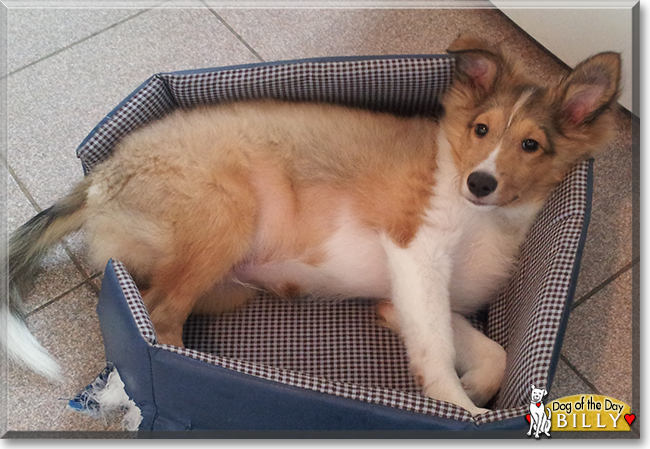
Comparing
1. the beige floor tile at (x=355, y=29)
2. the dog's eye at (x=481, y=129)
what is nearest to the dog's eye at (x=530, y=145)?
the dog's eye at (x=481, y=129)

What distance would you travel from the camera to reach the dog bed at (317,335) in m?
1.98

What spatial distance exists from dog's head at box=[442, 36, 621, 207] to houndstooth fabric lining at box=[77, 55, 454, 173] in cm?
27

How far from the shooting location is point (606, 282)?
8.95 feet

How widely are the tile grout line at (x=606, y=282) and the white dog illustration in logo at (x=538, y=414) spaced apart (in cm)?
82

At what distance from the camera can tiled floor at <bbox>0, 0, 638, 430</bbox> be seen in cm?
249

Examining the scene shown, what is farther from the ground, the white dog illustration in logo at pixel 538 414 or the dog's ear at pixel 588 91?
the dog's ear at pixel 588 91

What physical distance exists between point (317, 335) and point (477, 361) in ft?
2.15

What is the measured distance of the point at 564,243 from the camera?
223 centimetres

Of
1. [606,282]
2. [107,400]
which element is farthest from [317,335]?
[606,282]

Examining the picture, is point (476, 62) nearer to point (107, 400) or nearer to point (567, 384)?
point (567, 384)

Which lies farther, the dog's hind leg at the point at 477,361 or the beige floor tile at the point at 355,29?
the beige floor tile at the point at 355,29

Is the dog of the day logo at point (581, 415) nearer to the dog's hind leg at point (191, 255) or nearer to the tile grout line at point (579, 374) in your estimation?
the tile grout line at point (579, 374)

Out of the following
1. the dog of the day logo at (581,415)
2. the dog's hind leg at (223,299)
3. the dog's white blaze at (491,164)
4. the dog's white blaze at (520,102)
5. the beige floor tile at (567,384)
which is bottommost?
the beige floor tile at (567,384)

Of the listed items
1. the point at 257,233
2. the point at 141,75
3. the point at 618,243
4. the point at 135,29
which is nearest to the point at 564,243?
the point at 618,243
